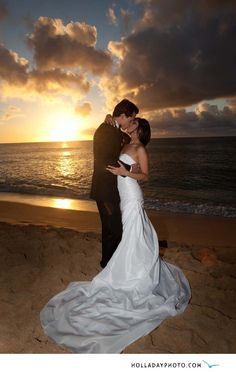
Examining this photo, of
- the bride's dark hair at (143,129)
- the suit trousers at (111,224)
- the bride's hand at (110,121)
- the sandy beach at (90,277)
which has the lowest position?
the sandy beach at (90,277)

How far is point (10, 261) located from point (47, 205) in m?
6.88

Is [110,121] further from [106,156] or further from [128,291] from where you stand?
[128,291]

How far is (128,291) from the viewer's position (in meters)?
4.22

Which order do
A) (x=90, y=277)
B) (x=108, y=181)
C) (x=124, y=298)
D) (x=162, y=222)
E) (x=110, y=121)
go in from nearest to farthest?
(x=124, y=298) < (x=110, y=121) < (x=108, y=181) < (x=90, y=277) < (x=162, y=222)

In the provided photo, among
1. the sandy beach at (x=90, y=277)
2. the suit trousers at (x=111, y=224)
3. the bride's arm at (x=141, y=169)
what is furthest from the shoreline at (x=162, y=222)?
the bride's arm at (x=141, y=169)

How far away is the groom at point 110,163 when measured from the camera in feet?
13.9

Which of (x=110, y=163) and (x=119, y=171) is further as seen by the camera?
(x=110, y=163)

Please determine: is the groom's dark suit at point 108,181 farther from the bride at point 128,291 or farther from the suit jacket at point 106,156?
the bride at point 128,291

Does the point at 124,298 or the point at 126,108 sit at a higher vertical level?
the point at 126,108

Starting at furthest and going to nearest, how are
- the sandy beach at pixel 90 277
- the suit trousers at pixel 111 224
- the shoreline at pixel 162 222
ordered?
the shoreline at pixel 162 222, the suit trousers at pixel 111 224, the sandy beach at pixel 90 277

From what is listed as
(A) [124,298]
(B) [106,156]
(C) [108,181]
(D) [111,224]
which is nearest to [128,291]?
(A) [124,298]

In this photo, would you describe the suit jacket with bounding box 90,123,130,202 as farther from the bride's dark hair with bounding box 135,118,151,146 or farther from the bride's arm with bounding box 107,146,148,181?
the bride's dark hair with bounding box 135,118,151,146

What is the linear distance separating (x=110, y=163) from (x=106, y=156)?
0.45 ft
